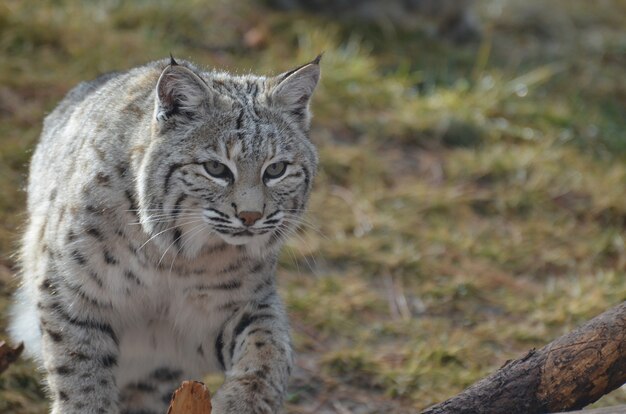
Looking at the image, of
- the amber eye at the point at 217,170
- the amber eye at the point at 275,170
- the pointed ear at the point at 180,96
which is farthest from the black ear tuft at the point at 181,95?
the amber eye at the point at 275,170

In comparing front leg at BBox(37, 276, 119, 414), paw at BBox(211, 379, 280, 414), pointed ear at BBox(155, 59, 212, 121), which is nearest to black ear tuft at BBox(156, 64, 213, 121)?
pointed ear at BBox(155, 59, 212, 121)

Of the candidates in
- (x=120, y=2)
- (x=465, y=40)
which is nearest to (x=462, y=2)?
(x=465, y=40)

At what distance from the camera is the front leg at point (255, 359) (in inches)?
145

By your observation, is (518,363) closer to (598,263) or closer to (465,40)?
(598,263)

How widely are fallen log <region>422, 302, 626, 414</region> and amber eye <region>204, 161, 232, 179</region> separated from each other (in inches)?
41.5

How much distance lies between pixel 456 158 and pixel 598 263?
4.24 feet

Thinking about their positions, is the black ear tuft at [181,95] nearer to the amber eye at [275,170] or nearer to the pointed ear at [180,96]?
the pointed ear at [180,96]

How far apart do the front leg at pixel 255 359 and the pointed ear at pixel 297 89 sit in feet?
2.33

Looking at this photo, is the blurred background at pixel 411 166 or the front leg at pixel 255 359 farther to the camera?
the blurred background at pixel 411 166

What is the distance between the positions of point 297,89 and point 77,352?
4.02 feet

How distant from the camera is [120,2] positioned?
806 centimetres

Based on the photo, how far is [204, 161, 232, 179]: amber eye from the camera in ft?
12.1

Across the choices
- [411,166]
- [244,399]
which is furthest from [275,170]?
[411,166]

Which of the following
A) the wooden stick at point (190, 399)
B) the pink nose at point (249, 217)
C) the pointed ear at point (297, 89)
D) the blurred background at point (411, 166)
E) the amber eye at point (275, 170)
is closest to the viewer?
the wooden stick at point (190, 399)
